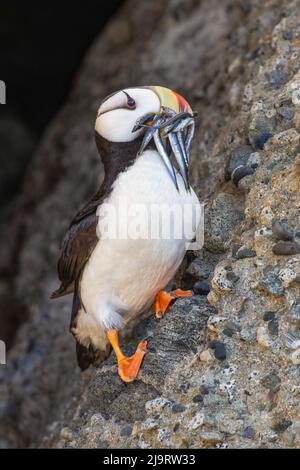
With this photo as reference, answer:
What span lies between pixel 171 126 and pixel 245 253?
70 centimetres

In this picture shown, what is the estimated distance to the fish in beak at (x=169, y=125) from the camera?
455cm

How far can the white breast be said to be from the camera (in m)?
4.48

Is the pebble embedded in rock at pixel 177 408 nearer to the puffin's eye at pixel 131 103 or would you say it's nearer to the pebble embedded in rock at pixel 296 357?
the pebble embedded in rock at pixel 296 357

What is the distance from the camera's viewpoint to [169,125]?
14.9ft

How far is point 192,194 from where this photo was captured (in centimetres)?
464

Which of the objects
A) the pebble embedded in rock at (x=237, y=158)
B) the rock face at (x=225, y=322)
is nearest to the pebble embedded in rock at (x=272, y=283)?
the rock face at (x=225, y=322)

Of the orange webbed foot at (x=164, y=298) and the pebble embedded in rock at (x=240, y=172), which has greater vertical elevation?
the pebble embedded in rock at (x=240, y=172)

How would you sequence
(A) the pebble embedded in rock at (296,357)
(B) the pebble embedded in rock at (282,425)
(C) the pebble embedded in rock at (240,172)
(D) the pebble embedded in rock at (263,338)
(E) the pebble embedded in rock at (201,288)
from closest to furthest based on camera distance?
(B) the pebble embedded in rock at (282,425)
(A) the pebble embedded in rock at (296,357)
(D) the pebble embedded in rock at (263,338)
(E) the pebble embedded in rock at (201,288)
(C) the pebble embedded in rock at (240,172)

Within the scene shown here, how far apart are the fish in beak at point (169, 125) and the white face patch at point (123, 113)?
0.03 m

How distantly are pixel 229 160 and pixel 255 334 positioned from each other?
3.87 feet

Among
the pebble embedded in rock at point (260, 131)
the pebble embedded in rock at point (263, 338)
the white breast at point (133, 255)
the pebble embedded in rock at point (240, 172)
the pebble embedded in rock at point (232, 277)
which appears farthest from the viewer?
the pebble embedded in rock at point (260, 131)

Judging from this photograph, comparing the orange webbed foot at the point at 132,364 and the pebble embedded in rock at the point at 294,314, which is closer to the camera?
the pebble embedded in rock at the point at 294,314

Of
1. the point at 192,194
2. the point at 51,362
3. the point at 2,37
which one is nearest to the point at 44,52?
the point at 2,37

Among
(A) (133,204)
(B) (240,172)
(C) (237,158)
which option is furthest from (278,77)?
(A) (133,204)
